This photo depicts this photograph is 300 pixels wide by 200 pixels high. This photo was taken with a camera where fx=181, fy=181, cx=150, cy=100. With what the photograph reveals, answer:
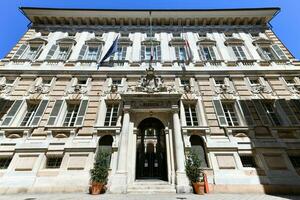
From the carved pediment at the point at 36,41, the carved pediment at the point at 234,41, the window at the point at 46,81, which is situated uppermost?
the carved pediment at the point at 234,41

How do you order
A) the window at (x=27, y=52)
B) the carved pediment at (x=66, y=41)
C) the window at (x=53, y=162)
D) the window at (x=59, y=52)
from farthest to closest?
1. the carved pediment at (x=66, y=41)
2. the window at (x=59, y=52)
3. the window at (x=27, y=52)
4. the window at (x=53, y=162)

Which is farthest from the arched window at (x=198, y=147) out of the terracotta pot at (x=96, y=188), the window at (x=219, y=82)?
the terracotta pot at (x=96, y=188)

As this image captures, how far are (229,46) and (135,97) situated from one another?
1130 centimetres

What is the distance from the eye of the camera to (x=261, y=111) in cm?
1245

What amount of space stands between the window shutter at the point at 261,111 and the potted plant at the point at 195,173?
5.72m

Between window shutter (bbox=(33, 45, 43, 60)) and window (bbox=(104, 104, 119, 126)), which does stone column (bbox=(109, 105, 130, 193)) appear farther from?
window shutter (bbox=(33, 45, 43, 60))

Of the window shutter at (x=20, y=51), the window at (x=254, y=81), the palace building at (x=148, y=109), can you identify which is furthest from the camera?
the window shutter at (x=20, y=51)

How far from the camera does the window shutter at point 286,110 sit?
12.0 m

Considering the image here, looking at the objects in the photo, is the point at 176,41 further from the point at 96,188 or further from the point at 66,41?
the point at 96,188

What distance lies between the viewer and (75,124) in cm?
1188

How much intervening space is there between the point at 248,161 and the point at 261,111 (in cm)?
375

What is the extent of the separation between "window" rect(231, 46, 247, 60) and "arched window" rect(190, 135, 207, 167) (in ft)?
30.0

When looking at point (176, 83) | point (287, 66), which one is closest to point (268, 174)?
point (176, 83)

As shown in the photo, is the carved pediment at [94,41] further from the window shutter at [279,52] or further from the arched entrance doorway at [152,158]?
the window shutter at [279,52]
